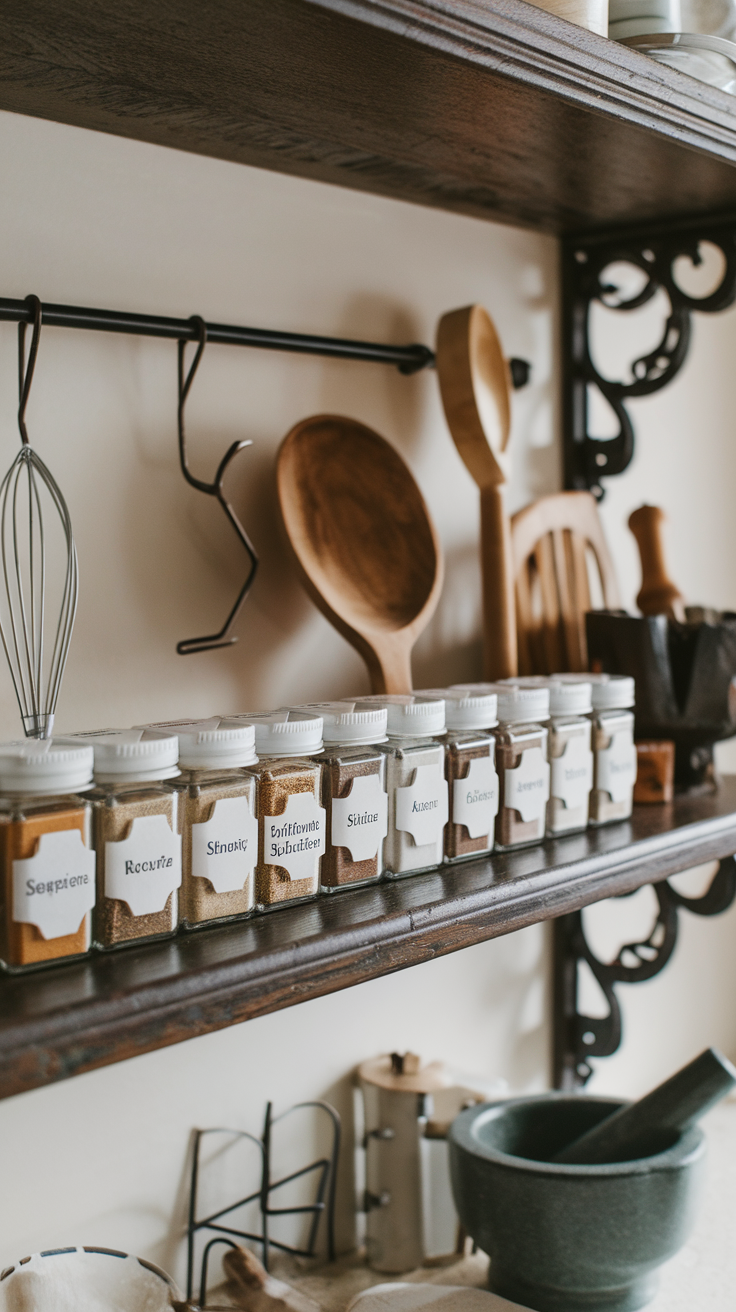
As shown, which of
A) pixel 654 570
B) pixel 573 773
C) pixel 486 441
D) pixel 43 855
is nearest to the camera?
pixel 43 855

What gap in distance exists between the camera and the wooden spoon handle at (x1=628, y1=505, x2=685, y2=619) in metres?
1.04

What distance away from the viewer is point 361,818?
26.0 inches

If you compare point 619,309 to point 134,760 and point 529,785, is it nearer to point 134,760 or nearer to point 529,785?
point 529,785

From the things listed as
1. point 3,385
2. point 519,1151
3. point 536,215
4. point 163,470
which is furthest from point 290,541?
point 519,1151

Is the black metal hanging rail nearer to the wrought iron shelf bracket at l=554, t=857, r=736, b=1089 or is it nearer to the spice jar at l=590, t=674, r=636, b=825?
the spice jar at l=590, t=674, r=636, b=825

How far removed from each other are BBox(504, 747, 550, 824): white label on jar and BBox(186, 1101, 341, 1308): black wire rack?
12.8 inches

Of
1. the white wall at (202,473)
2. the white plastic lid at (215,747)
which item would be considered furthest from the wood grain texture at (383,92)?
the white plastic lid at (215,747)

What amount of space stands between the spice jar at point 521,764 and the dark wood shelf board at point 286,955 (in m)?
0.02

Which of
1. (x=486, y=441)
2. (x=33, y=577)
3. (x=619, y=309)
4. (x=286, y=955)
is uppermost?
(x=619, y=309)

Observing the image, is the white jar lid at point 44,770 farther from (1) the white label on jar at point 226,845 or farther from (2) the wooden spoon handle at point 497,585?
(2) the wooden spoon handle at point 497,585

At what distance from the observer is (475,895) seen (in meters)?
0.69

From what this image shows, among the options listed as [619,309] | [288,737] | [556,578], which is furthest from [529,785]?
[619,309]

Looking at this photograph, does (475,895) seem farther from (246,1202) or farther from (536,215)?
(536,215)

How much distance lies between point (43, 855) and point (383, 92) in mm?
493
